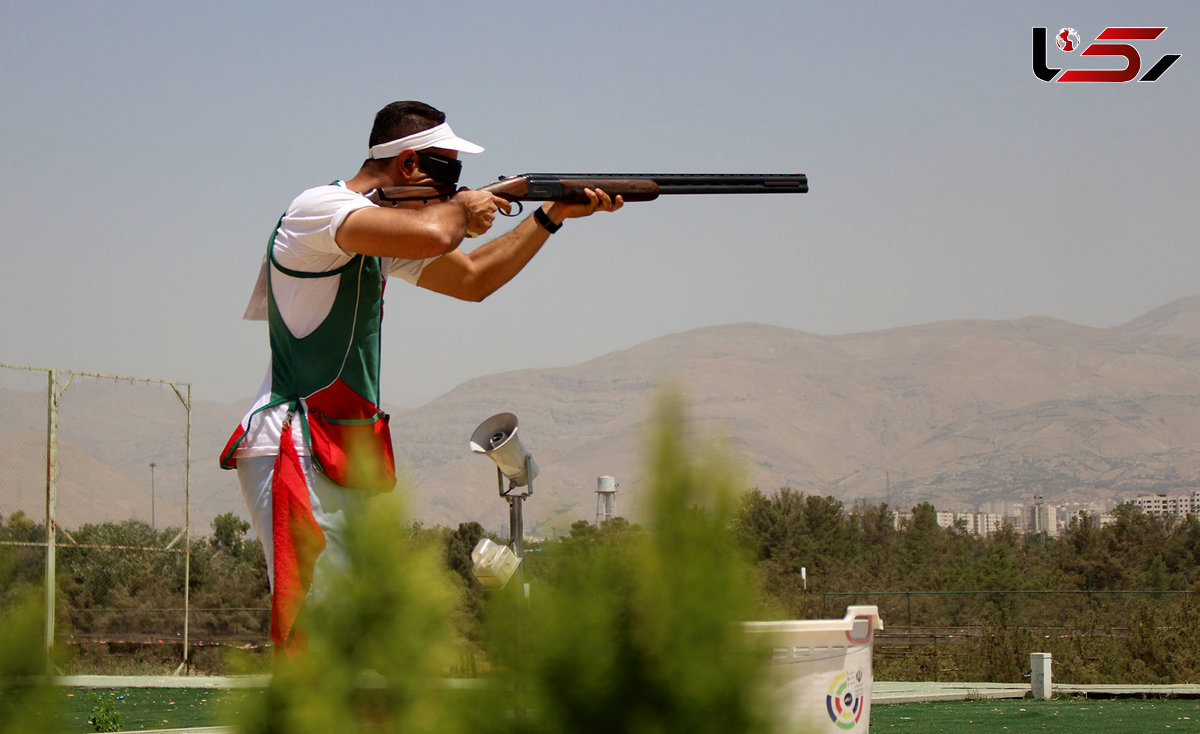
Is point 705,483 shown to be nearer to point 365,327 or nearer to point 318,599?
point 318,599

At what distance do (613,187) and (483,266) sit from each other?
1.02 m

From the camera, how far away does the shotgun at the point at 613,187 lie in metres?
2.68

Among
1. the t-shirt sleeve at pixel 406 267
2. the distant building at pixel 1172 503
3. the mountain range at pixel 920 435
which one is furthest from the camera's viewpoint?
the mountain range at pixel 920 435

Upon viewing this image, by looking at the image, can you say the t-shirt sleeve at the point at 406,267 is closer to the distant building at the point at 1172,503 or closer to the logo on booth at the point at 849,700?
the logo on booth at the point at 849,700

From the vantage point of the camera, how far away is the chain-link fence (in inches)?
672

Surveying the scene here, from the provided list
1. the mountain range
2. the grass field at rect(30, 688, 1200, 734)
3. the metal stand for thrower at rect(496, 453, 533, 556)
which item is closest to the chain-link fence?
the grass field at rect(30, 688, 1200, 734)

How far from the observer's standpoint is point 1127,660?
1930 cm

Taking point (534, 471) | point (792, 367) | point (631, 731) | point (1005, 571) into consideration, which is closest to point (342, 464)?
point (631, 731)

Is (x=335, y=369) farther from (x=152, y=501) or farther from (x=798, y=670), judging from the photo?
(x=152, y=501)

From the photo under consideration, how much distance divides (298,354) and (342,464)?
1.01 ft

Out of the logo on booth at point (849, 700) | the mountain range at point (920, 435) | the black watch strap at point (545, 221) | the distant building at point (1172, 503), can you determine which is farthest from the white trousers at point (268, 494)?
the distant building at point (1172, 503)

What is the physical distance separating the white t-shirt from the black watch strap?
842 mm

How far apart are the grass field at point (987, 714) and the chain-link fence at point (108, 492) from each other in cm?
357

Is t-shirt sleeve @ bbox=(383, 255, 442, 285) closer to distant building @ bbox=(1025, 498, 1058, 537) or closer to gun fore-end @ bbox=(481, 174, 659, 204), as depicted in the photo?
gun fore-end @ bbox=(481, 174, 659, 204)
